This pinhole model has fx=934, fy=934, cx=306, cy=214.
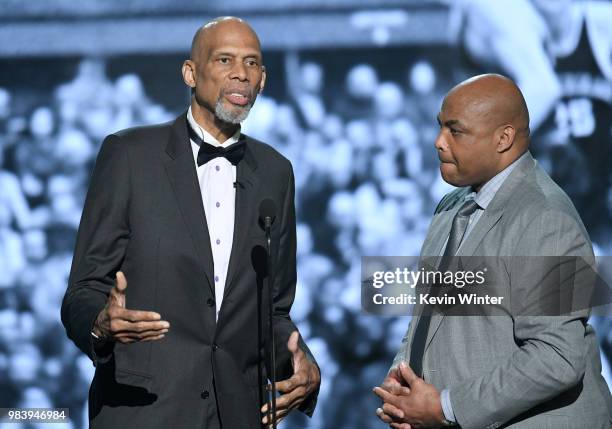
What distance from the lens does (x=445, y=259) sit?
8.50 ft

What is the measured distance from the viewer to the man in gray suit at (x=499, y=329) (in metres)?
2.33

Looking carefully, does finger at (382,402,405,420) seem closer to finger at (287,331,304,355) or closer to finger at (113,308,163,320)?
finger at (287,331,304,355)

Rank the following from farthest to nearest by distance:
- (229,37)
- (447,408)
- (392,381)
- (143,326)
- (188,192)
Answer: (229,37) → (188,192) → (392,381) → (447,408) → (143,326)

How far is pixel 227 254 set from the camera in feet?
8.63

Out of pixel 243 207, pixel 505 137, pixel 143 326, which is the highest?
pixel 505 137

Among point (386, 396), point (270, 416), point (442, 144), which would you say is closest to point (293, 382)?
point (270, 416)

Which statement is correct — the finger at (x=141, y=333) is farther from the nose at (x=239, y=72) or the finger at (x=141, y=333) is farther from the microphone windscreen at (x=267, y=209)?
the nose at (x=239, y=72)

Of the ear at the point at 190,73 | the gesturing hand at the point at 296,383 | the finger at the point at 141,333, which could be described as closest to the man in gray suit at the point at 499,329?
the gesturing hand at the point at 296,383

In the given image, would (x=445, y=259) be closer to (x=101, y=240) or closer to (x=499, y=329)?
(x=499, y=329)

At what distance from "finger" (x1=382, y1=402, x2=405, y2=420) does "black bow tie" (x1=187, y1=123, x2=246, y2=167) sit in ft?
2.70

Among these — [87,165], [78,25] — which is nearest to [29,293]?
[87,165]

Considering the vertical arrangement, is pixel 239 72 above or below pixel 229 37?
below

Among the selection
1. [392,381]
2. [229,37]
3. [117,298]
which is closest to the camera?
[117,298]

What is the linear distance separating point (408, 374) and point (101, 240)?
0.90 metres
